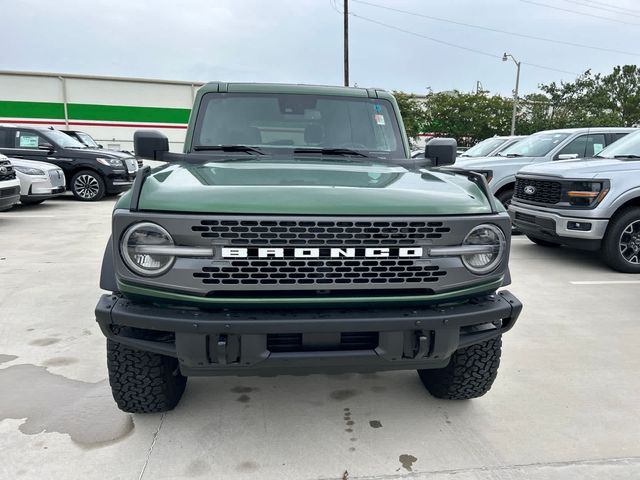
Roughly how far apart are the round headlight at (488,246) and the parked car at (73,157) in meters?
11.1

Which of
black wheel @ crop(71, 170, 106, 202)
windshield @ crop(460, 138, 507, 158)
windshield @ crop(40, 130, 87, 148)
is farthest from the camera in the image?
black wheel @ crop(71, 170, 106, 202)

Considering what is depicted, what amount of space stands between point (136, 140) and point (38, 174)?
7.87 metres

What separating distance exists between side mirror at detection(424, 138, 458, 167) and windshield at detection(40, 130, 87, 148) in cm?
1064

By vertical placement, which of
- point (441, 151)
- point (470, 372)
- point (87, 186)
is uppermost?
point (441, 151)

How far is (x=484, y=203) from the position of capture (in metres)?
2.34

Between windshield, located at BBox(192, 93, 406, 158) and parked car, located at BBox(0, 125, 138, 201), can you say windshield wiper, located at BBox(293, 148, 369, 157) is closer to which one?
windshield, located at BBox(192, 93, 406, 158)

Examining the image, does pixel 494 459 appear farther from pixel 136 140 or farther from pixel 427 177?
pixel 136 140

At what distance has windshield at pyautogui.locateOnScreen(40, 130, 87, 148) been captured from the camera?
11.6m

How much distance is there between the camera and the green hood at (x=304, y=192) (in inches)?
81.0

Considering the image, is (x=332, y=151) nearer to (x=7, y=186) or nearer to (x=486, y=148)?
(x=7, y=186)

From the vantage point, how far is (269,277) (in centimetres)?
206

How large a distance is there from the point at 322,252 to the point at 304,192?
277mm

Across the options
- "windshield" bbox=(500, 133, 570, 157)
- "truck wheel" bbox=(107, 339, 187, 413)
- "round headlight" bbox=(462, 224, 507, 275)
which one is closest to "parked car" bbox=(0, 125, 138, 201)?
"windshield" bbox=(500, 133, 570, 157)

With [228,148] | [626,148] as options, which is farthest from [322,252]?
[626,148]
